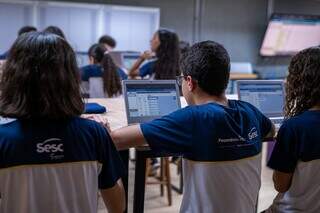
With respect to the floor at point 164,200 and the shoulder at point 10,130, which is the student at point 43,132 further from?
the floor at point 164,200

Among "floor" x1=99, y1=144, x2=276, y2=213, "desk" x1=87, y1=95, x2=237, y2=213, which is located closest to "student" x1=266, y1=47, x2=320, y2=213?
"desk" x1=87, y1=95, x2=237, y2=213

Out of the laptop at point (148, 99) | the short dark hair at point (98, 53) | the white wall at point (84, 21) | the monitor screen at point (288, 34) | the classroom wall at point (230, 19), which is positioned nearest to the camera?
the laptop at point (148, 99)

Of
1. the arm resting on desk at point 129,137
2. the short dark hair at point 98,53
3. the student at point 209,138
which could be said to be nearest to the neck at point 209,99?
the student at point 209,138

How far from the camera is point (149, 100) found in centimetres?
212

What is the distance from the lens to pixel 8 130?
3.93 ft

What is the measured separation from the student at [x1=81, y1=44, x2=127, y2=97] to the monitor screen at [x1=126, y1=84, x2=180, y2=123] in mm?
1400

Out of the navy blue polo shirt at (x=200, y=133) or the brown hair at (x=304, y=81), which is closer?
the navy blue polo shirt at (x=200, y=133)

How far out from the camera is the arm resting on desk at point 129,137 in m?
1.45

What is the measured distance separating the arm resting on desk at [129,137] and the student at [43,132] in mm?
193

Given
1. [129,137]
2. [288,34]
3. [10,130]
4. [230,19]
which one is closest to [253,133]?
[129,137]

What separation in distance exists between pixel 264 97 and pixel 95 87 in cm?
166

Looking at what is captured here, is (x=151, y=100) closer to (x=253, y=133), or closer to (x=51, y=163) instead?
(x=253, y=133)

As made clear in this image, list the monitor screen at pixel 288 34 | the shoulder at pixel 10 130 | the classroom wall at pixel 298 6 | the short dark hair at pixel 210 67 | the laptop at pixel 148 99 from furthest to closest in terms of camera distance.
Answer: the classroom wall at pixel 298 6 < the monitor screen at pixel 288 34 < the laptop at pixel 148 99 < the short dark hair at pixel 210 67 < the shoulder at pixel 10 130

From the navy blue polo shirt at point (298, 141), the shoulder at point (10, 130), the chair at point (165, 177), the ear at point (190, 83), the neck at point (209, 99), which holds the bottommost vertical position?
the chair at point (165, 177)
